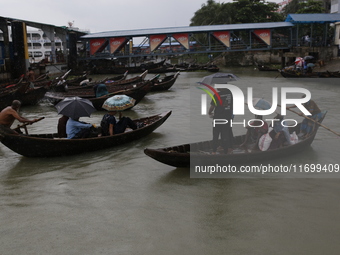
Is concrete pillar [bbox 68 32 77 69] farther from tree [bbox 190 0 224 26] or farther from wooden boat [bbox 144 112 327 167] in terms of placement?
wooden boat [bbox 144 112 327 167]

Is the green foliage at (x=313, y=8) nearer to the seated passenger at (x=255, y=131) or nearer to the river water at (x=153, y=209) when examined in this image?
the river water at (x=153, y=209)

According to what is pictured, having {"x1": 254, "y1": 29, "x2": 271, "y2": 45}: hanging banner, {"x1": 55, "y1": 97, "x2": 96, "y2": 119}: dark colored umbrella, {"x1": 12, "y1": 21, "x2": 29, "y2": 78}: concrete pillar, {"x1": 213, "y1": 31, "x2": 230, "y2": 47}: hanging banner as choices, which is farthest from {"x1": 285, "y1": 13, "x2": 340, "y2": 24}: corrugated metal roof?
{"x1": 55, "y1": 97, "x2": 96, "y2": 119}: dark colored umbrella

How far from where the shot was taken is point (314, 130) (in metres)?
6.82

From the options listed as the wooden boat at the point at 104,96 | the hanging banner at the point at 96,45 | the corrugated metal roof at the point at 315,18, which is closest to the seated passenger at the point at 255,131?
the wooden boat at the point at 104,96

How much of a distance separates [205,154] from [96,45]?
26.1 meters

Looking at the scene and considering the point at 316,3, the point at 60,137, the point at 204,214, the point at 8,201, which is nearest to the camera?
the point at 204,214

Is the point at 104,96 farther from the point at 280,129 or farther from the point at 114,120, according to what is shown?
the point at 280,129

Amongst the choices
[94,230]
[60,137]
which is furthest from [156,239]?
[60,137]

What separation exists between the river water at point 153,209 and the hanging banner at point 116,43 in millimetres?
22823

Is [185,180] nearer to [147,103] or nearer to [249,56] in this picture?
[147,103]

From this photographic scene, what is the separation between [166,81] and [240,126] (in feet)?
28.4

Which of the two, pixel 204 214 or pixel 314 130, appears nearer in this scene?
pixel 204 214

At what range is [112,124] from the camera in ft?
24.0

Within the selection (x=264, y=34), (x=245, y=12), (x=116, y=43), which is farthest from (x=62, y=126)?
(x=245, y=12)
